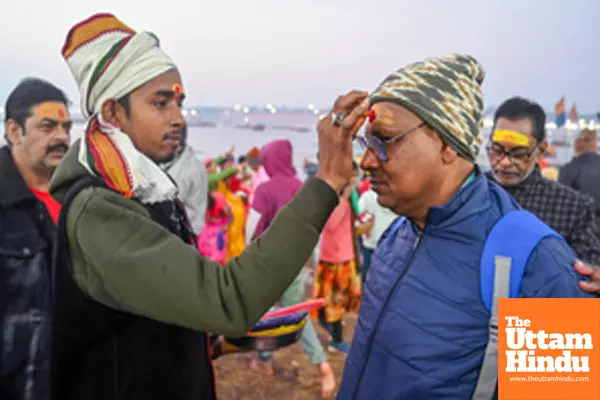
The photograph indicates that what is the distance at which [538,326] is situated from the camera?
1.30 m

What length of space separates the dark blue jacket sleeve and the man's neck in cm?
268

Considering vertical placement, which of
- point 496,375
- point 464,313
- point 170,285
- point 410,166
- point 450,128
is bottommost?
point 496,375

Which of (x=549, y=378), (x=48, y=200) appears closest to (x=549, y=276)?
(x=549, y=378)

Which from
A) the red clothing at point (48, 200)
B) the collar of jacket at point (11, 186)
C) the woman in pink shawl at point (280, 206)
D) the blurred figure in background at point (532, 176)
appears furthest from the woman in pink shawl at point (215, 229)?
the blurred figure in background at point (532, 176)

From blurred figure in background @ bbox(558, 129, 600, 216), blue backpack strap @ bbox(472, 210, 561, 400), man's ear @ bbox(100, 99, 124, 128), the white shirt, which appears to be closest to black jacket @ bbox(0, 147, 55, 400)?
man's ear @ bbox(100, 99, 124, 128)

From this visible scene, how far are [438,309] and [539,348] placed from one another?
320mm

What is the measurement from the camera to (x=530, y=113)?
2814 mm

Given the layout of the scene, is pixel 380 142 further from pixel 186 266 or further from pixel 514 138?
pixel 514 138

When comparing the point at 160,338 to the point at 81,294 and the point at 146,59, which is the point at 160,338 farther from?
the point at 146,59

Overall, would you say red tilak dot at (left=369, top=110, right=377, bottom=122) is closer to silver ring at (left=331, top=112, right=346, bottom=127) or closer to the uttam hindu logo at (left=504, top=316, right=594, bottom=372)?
silver ring at (left=331, top=112, right=346, bottom=127)

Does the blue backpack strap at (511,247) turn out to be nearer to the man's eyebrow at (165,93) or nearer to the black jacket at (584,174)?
the man's eyebrow at (165,93)

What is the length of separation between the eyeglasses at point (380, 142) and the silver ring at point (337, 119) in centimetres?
26

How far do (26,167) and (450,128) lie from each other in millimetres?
2528

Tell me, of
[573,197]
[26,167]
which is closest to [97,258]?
[26,167]
